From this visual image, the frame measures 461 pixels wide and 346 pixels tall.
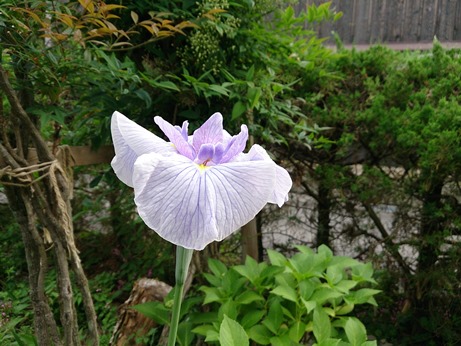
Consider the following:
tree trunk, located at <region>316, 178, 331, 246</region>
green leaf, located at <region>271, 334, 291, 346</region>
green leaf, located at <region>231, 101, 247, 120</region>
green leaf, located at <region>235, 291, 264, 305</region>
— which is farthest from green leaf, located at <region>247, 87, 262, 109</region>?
tree trunk, located at <region>316, 178, 331, 246</region>

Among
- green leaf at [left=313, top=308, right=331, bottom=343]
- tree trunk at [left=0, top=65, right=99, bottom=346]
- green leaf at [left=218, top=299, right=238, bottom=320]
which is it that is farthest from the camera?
green leaf at [left=218, top=299, right=238, bottom=320]

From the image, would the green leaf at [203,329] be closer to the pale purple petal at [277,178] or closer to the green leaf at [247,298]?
the green leaf at [247,298]

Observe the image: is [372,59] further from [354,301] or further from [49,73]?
[49,73]

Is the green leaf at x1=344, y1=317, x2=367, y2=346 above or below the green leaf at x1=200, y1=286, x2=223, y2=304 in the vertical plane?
below

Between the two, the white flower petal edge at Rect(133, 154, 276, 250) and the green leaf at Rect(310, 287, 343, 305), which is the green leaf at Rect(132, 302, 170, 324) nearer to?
the green leaf at Rect(310, 287, 343, 305)

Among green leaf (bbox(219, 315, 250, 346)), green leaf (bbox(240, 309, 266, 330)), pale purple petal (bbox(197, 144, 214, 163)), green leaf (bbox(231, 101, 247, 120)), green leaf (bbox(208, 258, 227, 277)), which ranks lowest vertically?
green leaf (bbox(240, 309, 266, 330))

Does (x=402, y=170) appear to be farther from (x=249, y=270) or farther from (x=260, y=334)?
(x=260, y=334)

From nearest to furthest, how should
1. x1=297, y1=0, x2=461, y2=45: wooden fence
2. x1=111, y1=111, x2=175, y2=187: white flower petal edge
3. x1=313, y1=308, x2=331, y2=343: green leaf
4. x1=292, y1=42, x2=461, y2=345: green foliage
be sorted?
x1=111, y1=111, x2=175, y2=187: white flower petal edge < x1=313, y1=308, x2=331, y2=343: green leaf < x1=292, y1=42, x2=461, y2=345: green foliage < x1=297, y1=0, x2=461, y2=45: wooden fence
